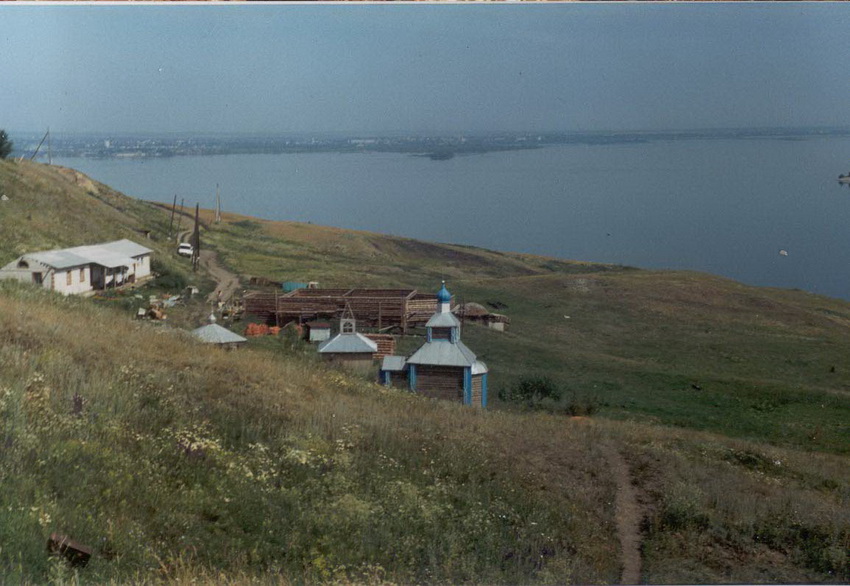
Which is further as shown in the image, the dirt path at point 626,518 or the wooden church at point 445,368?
the wooden church at point 445,368

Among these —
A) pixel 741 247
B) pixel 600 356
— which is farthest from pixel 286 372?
pixel 741 247

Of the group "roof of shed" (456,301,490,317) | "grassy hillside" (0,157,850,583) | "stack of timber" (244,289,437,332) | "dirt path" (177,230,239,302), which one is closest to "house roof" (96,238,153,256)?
"dirt path" (177,230,239,302)

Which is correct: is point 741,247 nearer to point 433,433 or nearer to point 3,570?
point 433,433

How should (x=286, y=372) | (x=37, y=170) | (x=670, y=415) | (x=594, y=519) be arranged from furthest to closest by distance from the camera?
1. (x=37, y=170)
2. (x=670, y=415)
3. (x=286, y=372)
4. (x=594, y=519)

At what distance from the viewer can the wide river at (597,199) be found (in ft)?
215

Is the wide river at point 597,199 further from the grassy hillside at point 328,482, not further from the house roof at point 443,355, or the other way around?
the grassy hillside at point 328,482

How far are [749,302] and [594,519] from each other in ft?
129

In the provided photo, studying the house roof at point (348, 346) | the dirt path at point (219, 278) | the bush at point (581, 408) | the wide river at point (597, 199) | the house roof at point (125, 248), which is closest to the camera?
the bush at point (581, 408)

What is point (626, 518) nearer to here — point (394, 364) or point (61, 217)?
point (394, 364)

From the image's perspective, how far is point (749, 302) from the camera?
147ft

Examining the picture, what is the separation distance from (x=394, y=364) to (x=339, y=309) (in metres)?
12.5

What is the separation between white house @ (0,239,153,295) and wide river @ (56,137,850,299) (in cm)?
4024

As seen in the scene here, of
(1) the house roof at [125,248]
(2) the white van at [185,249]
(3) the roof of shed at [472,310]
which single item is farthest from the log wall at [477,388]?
(2) the white van at [185,249]

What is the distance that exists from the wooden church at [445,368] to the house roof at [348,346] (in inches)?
140
